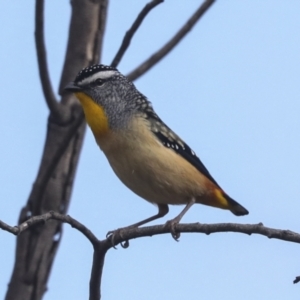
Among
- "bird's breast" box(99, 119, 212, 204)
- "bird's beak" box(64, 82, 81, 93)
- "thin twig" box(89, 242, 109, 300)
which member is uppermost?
"bird's beak" box(64, 82, 81, 93)

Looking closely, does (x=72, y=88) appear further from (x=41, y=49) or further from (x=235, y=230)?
(x=235, y=230)

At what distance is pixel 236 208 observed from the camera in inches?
320

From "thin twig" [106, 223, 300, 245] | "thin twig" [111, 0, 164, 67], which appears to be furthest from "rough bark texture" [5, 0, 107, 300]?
"thin twig" [106, 223, 300, 245]

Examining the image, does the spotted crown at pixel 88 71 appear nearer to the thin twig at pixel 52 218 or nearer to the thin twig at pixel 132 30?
the thin twig at pixel 132 30

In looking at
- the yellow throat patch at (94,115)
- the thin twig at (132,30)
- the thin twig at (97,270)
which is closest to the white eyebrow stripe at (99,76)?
the yellow throat patch at (94,115)

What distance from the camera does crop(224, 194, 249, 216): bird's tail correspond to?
7.97 meters

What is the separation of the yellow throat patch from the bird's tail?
144 cm

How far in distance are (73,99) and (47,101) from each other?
2.01 feet

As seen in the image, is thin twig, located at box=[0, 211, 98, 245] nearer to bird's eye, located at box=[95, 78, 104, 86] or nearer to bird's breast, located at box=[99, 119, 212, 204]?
bird's breast, located at box=[99, 119, 212, 204]

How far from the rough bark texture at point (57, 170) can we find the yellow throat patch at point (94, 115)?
124 mm

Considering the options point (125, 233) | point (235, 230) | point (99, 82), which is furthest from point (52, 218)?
point (99, 82)

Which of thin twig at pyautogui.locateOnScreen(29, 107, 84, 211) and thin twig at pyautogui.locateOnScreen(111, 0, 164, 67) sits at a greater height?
thin twig at pyautogui.locateOnScreen(111, 0, 164, 67)

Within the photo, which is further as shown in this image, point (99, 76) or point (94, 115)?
point (99, 76)

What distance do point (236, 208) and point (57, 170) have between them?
5.93 ft
